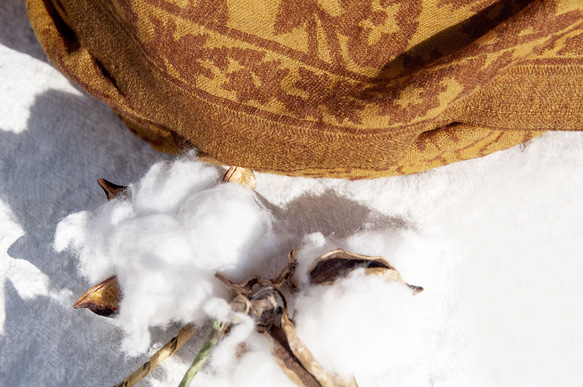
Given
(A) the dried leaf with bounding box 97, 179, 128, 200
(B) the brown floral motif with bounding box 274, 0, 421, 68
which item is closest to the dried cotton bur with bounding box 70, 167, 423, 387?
(A) the dried leaf with bounding box 97, 179, 128, 200

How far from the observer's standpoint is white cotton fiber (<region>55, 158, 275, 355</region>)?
1.52 feet

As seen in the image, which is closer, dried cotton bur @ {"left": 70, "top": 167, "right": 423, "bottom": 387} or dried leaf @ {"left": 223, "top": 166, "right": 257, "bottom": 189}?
dried cotton bur @ {"left": 70, "top": 167, "right": 423, "bottom": 387}

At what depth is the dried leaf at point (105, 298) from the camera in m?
0.48

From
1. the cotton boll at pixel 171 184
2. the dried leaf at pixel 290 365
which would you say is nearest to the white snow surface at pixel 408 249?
the cotton boll at pixel 171 184

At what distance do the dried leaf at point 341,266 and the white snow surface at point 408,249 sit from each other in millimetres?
61

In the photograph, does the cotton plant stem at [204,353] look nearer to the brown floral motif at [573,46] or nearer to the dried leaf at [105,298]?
the dried leaf at [105,298]

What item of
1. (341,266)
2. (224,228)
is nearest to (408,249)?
(341,266)

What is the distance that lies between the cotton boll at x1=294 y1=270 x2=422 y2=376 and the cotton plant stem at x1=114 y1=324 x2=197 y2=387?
136 millimetres

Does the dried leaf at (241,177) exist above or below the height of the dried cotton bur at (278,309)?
above

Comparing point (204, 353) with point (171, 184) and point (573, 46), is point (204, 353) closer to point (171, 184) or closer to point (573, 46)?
point (171, 184)

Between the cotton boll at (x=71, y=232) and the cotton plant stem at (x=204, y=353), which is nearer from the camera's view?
the cotton plant stem at (x=204, y=353)

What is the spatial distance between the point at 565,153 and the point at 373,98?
1.07 ft

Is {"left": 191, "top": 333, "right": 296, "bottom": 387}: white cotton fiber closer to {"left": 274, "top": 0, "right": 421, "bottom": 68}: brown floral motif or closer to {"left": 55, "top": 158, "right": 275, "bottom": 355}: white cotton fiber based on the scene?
{"left": 55, "top": 158, "right": 275, "bottom": 355}: white cotton fiber

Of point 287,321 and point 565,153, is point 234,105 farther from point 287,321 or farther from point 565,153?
point 565,153
